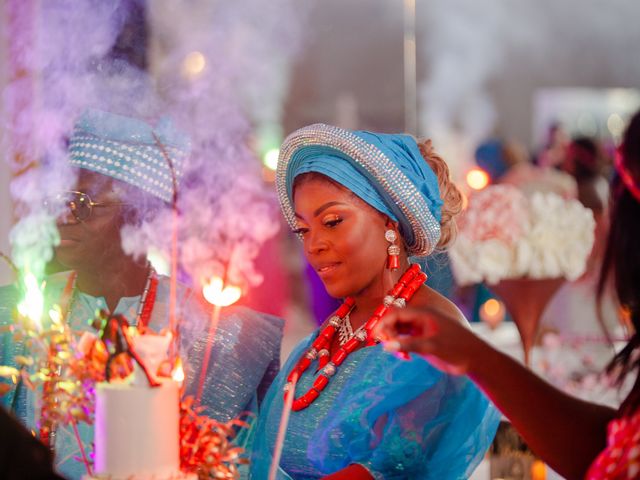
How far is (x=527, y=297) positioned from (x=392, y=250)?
1246 mm

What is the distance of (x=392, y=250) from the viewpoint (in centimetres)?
229

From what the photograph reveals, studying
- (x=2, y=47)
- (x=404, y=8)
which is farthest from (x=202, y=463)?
(x=404, y=8)

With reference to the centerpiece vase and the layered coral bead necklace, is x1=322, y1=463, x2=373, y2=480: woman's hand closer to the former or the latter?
the layered coral bead necklace

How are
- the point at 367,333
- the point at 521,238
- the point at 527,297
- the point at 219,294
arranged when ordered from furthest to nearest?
1. the point at 521,238
2. the point at 527,297
3. the point at 367,333
4. the point at 219,294

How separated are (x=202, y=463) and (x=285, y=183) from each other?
0.83 m

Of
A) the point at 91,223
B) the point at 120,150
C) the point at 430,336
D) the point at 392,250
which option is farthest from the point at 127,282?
the point at 430,336

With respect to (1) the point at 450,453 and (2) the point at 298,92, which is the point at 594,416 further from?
(2) the point at 298,92

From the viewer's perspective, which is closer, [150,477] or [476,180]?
[150,477]

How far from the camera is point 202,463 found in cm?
180

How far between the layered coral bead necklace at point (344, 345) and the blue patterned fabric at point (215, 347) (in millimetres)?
286

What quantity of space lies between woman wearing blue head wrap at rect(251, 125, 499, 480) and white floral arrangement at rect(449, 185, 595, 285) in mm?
1027

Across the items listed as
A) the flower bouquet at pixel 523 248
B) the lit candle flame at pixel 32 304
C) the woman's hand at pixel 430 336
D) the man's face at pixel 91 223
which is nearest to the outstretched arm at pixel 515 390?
the woman's hand at pixel 430 336

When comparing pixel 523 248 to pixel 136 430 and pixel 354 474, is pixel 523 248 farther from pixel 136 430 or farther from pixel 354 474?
pixel 136 430

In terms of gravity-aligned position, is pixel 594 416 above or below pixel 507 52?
below
